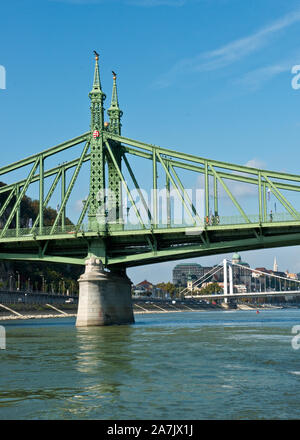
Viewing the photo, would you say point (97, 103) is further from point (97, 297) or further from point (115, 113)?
point (97, 297)

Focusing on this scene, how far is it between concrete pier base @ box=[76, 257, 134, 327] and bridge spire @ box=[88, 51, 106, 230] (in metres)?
6.58

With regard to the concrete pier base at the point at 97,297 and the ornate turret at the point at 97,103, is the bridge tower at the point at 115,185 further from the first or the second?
the concrete pier base at the point at 97,297

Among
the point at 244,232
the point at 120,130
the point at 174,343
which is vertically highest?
the point at 120,130

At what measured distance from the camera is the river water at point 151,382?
75.8 ft

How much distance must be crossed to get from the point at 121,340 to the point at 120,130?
162 ft

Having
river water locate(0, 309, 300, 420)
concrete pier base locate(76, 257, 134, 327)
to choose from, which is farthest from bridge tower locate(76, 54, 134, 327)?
river water locate(0, 309, 300, 420)

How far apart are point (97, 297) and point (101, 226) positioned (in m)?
9.67

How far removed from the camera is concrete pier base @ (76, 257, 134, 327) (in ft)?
273

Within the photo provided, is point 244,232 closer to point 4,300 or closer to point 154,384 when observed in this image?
point 154,384

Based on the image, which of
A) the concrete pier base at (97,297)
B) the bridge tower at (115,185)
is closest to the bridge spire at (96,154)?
the bridge tower at (115,185)

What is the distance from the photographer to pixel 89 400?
2562cm

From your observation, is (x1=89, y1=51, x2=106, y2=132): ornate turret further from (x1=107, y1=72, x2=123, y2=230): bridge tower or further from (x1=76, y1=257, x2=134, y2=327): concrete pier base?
(x1=76, y1=257, x2=134, y2=327): concrete pier base
